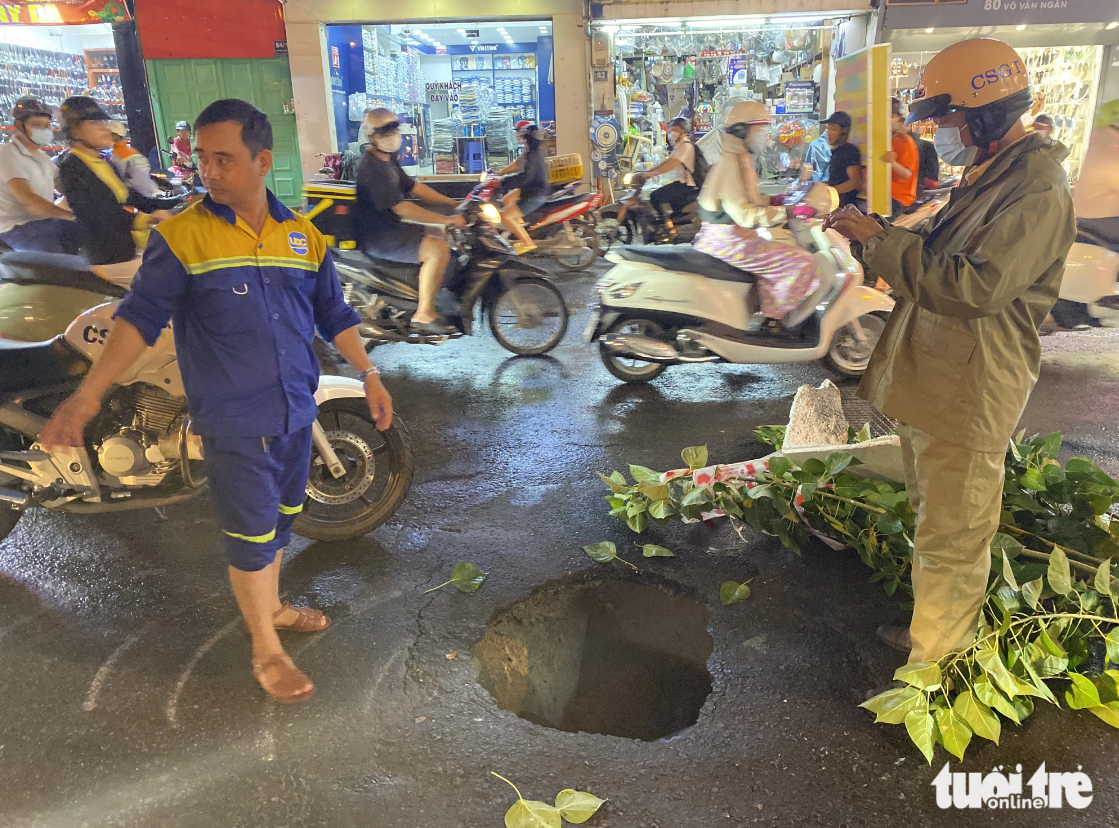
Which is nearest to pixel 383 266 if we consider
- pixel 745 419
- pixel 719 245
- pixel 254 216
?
pixel 719 245

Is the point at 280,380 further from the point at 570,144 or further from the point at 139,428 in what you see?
the point at 570,144

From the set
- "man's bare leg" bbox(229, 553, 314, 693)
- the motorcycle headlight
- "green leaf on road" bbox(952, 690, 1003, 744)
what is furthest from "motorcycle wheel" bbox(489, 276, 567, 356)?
"green leaf on road" bbox(952, 690, 1003, 744)

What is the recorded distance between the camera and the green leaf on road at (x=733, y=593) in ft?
10.4

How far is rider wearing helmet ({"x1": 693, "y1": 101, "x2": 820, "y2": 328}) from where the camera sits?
5449mm

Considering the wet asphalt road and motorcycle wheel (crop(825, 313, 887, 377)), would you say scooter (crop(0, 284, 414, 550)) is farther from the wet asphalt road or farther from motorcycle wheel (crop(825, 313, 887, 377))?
motorcycle wheel (crop(825, 313, 887, 377))

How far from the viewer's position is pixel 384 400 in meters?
2.97

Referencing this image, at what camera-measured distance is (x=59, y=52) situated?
47.7ft

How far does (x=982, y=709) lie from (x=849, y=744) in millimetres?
438

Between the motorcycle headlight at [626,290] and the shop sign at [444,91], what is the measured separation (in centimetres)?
1095

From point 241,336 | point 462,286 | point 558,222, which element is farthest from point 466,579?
point 558,222

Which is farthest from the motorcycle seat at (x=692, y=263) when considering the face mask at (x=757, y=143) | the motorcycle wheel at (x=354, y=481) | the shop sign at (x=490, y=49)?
the shop sign at (x=490, y=49)

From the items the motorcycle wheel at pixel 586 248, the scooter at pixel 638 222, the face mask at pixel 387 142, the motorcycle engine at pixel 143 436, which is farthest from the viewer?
the motorcycle wheel at pixel 586 248

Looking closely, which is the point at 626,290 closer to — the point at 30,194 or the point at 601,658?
the point at 601,658

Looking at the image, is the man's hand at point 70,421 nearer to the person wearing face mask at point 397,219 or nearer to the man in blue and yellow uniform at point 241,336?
the man in blue and yellow uniform at point 241,336
